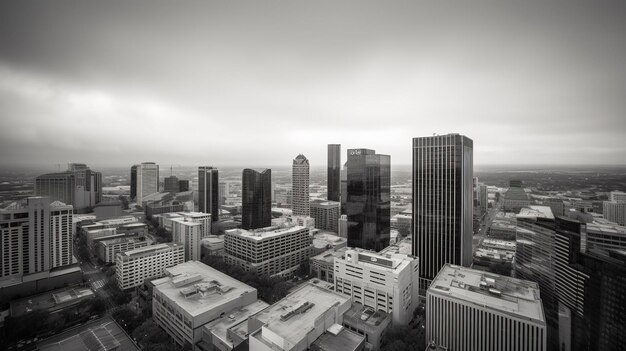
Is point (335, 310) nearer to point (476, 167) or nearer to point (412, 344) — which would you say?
Result: point (412, 344)

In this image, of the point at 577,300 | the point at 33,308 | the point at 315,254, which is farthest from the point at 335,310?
the point at 33,308

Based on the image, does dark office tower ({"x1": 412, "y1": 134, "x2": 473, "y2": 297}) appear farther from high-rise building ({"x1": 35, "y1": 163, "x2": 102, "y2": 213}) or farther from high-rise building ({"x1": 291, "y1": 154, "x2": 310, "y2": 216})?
high-rise building ({"x1": 35, "y1": 163, "x2": 102, "y2": 213})

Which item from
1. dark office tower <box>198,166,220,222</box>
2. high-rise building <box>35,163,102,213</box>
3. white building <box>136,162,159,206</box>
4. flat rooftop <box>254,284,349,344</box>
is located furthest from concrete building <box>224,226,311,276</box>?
white building <box>136,162,159,206</box>

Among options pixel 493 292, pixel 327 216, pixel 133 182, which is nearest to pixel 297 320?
pixel 493 292

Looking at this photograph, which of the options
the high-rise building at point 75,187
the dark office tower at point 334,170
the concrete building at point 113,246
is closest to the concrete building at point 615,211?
the high-rise building at point 75,187

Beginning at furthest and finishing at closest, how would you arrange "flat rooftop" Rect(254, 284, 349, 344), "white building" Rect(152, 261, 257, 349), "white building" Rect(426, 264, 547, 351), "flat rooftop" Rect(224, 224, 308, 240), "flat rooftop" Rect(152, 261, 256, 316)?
"flat rooftop" Rect(224, 224, 308, 240)
"flat rooftop" Rect(152, 261, 256, 316)
"white building" Rect(152, 261, 257, 349)
"white building" Rect(426, 264, 547, 351)
"flat rooftop" Rect(254, 284, 349, 344)

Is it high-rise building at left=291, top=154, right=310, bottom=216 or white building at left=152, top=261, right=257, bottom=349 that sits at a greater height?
high-rise building at left=291, top=154, right=310, bottom=216

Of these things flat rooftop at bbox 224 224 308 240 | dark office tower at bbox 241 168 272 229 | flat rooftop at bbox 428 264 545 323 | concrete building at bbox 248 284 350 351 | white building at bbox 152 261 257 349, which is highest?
dark office tower at bbox 241 168 272 229
